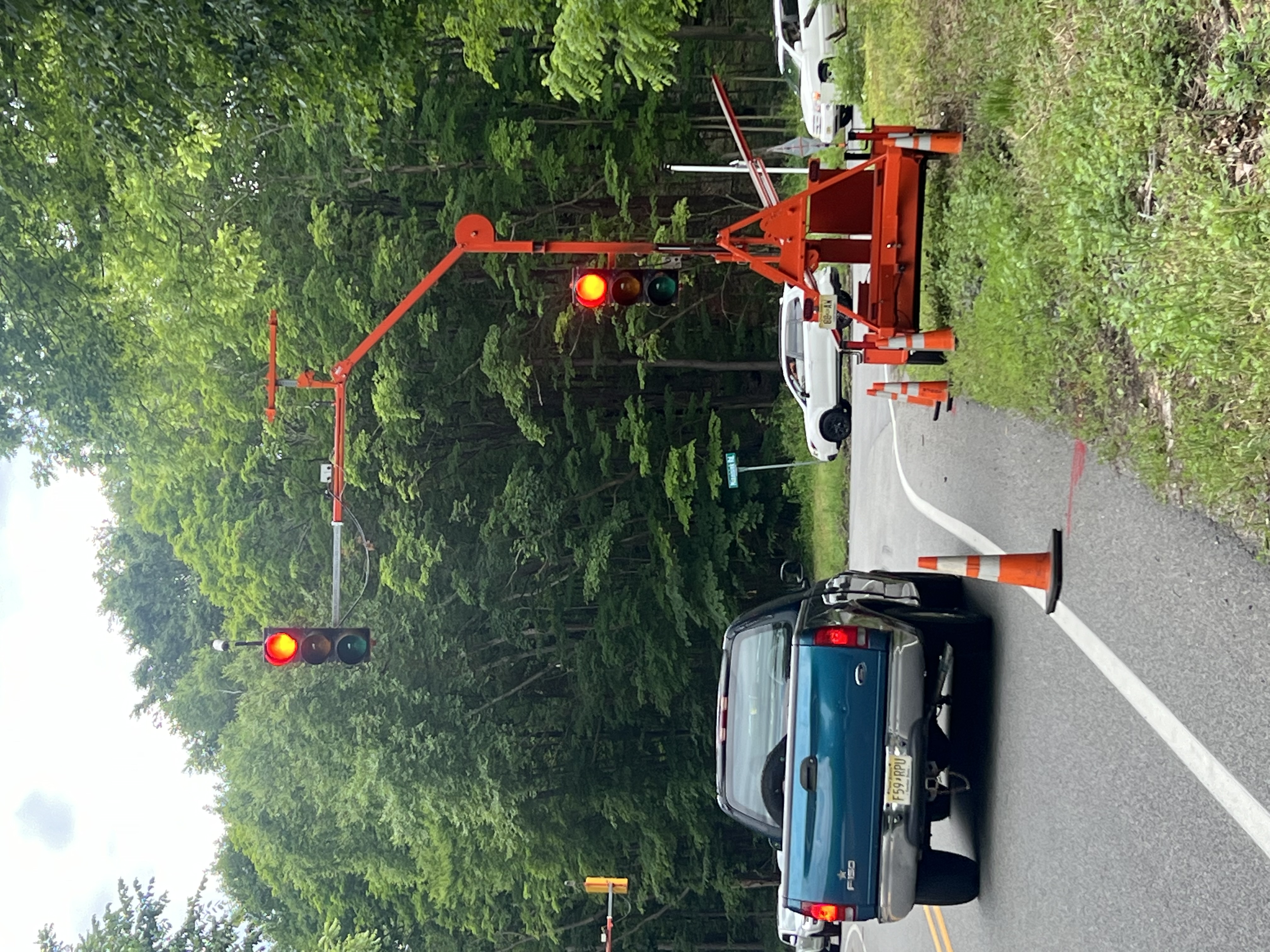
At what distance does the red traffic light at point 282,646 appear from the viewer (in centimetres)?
952

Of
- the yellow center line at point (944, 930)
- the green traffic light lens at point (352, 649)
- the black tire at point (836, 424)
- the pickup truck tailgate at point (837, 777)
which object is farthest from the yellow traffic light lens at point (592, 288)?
the black tire at point (836, 424)

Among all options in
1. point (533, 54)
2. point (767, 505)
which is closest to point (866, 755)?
point (767, 505)

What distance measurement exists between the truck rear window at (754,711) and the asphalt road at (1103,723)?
4.81 ft

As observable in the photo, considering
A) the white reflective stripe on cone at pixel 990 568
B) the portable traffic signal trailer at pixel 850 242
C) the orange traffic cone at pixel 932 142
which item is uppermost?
the orange traffic cone at pixel 932 142

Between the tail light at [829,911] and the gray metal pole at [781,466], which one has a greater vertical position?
the gray metal pole at [781,466]

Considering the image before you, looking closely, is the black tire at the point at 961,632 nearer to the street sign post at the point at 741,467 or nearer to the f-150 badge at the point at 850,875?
the f-150 badge at the point at 850,875

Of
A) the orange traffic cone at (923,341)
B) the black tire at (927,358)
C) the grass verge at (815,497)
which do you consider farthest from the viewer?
the grass verge at (815,497)

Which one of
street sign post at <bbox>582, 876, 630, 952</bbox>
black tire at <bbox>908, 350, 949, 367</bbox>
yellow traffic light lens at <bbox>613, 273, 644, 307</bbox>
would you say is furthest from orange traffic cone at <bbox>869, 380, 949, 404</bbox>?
street sign post at <bbox>582, 876, 630, 952</bbox>

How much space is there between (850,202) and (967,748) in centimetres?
486

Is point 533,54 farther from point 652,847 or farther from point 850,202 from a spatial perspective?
point 652,847

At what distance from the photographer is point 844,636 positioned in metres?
7.82

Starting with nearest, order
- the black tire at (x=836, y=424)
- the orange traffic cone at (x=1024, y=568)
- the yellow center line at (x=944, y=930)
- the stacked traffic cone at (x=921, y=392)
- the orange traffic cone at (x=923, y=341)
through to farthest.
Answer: the orange traffic cone at (x=1024, y=568), the yellow center line at (x=944, y=930), the orange traffic cone at (x=923, y=341), the stacked traffic cone at (x=921, y=392), the black tire at (x=836, y=424)

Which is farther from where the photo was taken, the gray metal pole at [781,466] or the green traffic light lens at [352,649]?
the gray metal pole at [781,466]

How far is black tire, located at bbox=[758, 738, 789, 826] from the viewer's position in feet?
27.6
